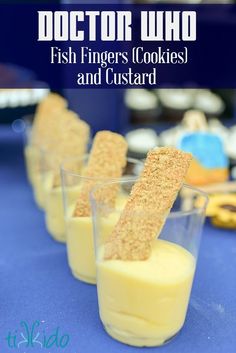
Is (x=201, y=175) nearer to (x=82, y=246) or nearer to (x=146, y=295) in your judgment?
(x=82, y=246)

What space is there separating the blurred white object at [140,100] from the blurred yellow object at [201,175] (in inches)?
27.1

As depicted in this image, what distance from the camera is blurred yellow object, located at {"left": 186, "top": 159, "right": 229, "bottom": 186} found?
125 centimetres

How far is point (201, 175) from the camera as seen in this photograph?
1.26 meters

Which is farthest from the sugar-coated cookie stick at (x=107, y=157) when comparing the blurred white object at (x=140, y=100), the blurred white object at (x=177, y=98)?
the blurred white object at (x=177, y=98)

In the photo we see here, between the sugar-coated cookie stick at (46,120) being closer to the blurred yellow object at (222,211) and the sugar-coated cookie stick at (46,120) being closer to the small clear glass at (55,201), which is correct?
the small clear glass at (55,201)

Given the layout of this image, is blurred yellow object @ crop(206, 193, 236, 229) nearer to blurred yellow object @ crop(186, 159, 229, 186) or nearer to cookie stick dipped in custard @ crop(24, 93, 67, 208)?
blurred yellow object @ crop(186, 159, 229, 186)

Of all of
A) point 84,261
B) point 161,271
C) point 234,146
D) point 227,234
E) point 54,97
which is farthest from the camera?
point 234,146

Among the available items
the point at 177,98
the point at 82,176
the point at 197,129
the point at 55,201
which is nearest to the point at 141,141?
the point at 197,129

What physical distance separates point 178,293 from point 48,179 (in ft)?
1.57

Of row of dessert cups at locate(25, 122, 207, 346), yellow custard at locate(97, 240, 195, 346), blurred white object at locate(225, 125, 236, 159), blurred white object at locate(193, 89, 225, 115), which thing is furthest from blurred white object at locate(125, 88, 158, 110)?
yellow custard at locate(97, 240, 195, 346)

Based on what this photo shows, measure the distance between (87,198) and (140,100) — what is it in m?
1.12

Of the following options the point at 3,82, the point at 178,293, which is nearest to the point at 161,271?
the point at 178,293

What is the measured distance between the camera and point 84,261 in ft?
2.95

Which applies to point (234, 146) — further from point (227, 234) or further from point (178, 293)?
point (178, 293)
